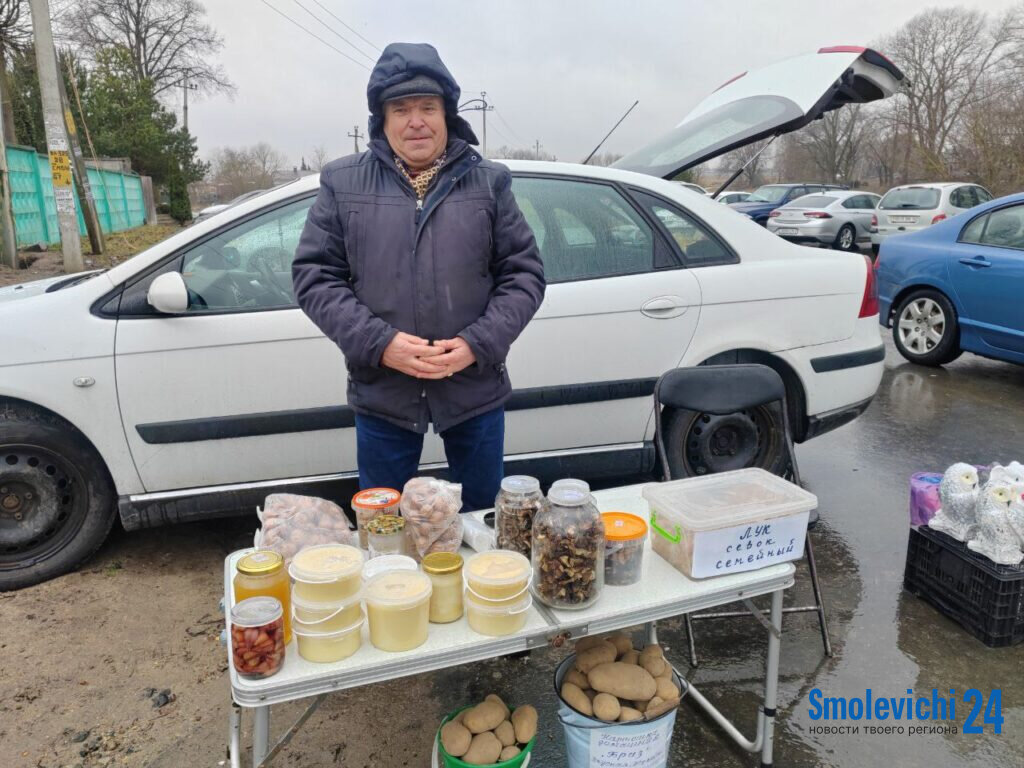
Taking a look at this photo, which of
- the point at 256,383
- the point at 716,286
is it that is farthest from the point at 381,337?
the point at 716,286

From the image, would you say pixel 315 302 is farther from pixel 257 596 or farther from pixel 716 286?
pixel 716 286

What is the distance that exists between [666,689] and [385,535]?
2.69 feet

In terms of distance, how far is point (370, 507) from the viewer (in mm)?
1804

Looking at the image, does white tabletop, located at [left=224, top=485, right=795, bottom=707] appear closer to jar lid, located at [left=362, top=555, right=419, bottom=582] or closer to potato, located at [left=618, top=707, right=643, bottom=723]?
jar lid, located at [left=362, top=555, right=419, bottom=582]

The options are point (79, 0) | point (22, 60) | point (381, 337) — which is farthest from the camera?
point (79, 0)

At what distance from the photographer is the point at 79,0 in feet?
Answer: 93.0

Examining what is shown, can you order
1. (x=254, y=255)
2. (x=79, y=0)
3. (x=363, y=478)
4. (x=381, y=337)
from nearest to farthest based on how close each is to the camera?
(x=381, y=337) < (x=363, y=478) < (x=254, y=255) < (x=79, y=0)

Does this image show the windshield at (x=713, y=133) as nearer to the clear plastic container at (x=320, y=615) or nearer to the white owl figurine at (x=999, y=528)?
the white owl figurine at (x=999, y=528)

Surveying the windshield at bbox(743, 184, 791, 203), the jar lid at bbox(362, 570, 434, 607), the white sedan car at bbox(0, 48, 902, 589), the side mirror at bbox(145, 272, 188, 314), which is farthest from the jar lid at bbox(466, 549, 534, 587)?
the windshield at bbox(743, 184, 791, 203)

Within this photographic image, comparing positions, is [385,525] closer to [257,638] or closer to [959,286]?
[257,638]

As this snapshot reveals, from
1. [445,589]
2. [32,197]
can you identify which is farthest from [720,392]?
[32,197]

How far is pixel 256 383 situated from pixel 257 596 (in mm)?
1639

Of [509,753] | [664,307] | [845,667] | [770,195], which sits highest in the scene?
[770,195]

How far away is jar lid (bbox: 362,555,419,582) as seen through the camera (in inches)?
63.8
